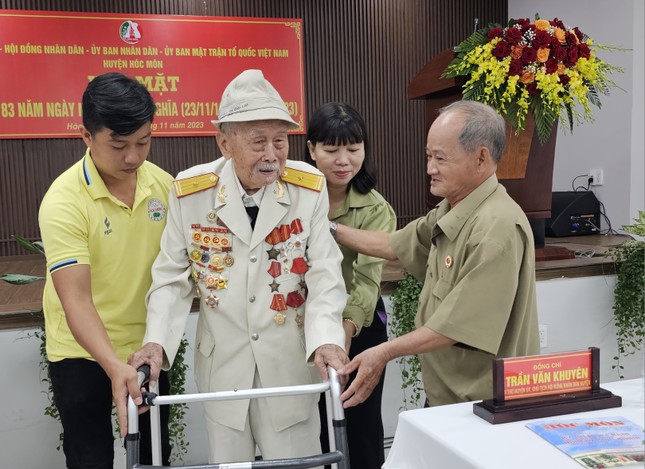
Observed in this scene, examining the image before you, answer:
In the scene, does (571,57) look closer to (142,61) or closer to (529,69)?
(529,69)

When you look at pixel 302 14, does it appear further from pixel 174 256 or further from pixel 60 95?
pixel 174 256

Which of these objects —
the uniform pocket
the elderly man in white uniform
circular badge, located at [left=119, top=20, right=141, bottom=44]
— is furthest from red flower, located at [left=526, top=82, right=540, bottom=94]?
circular badge, located at [left=119, top=20, right=141, bottom=44]

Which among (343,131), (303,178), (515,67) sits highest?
(515,67)

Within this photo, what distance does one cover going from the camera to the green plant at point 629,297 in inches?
130

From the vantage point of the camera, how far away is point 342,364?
152 cm

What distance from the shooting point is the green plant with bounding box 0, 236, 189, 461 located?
2.59 meters

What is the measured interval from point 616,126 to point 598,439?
4.15m

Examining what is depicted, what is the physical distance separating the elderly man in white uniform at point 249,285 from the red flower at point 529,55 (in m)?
1.59

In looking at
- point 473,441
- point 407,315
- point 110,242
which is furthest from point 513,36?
point 473,441

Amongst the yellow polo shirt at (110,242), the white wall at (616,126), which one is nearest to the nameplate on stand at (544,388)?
the yellow polo shirt at (110,242)

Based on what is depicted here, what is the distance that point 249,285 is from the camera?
164 centimetres

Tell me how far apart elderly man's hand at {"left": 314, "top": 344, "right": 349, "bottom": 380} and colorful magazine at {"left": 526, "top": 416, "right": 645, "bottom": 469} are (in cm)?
47

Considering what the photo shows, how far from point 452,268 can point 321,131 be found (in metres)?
0.74

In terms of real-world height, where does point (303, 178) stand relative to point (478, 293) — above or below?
above
